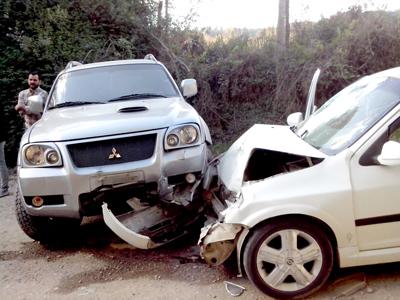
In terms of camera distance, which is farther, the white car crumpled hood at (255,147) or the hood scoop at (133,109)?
the hood scoop at (133,109)

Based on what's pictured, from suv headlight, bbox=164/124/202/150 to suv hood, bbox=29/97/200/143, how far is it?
7 centimetres

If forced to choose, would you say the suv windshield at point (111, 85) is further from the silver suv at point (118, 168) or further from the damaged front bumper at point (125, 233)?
the damaged front bumper at point (125, 233)

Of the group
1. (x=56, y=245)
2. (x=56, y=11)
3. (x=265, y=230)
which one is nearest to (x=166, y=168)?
(x=265, y=230)

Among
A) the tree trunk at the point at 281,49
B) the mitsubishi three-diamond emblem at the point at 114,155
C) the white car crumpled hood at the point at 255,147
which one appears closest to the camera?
the white car crumpled hood at the point at 255,147

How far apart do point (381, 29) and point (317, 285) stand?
8.05 metres

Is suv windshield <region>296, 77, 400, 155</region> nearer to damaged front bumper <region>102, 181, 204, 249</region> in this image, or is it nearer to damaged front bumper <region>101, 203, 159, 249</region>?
damaged front bumper <region>102, 181, 204, 249</region>

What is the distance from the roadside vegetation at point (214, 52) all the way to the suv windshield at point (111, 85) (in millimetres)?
4036

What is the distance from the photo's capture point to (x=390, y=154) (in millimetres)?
2986

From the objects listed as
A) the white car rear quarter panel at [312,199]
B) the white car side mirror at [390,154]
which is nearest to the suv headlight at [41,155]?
the white car rear quarter panel at [312,199]

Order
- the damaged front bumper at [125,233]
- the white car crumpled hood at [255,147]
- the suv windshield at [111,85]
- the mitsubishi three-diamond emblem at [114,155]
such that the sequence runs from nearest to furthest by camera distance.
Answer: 1. the white car crumpled hood at [255,147]
2. the damaged front bumper at [125,233]
3. the mitsubishi three-diamond emblem at [114,155]
4. the suv windshield at [111,85]

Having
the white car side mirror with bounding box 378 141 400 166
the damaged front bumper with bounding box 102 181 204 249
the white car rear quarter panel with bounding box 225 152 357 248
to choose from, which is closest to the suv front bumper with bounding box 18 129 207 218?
the damaged front bumper with bounding box 102 181 204 249

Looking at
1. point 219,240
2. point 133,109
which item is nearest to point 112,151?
point 133,109

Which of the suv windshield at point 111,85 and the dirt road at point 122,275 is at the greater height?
the suv windshield at point 111,85

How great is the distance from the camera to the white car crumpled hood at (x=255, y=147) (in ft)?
11.3
